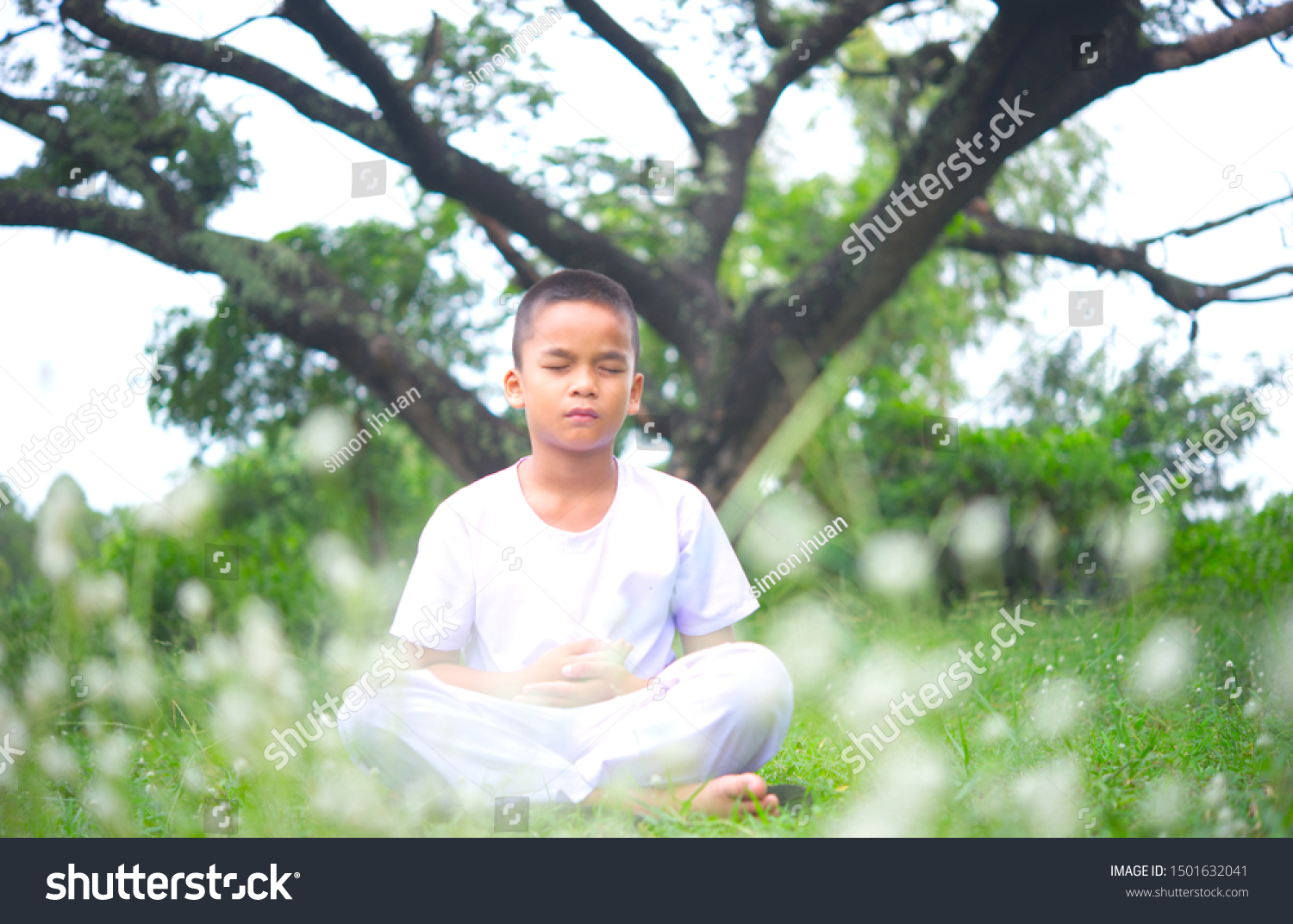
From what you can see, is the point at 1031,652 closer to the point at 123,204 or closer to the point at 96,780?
the point at 96,780

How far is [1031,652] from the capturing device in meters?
3.02

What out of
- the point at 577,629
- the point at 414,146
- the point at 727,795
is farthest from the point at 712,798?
the point at 414,146

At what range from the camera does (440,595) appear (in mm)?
1886

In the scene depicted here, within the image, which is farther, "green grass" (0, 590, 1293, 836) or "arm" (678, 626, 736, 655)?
"arm" (678, 626, 736, 655)

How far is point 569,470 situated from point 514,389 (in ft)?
0.69

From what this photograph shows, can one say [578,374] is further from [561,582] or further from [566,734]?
[566,734]

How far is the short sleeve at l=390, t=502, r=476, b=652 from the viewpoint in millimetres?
1873

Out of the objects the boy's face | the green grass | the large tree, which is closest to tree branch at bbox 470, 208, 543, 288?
the large tree

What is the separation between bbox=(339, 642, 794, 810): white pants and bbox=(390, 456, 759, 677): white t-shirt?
0.12 m

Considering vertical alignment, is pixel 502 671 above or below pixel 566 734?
above

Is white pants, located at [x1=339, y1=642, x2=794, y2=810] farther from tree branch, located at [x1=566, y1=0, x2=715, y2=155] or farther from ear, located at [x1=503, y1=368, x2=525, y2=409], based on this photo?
tree branch, located at [x1=566, y1=0, x2=715, y2=155]

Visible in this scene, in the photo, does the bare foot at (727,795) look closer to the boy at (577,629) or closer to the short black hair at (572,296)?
the boy at (577,629)
